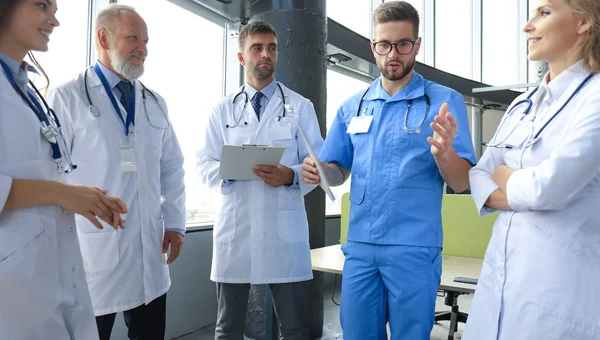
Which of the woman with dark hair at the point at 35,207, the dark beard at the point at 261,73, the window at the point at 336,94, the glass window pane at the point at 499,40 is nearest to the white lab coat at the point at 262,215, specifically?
the dark beard at the point at 261,73

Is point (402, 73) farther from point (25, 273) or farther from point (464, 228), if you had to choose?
point (464, 228)

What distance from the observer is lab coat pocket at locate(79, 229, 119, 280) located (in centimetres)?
175

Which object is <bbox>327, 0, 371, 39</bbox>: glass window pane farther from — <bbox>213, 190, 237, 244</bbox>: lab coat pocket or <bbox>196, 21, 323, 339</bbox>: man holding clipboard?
<bbox>213, 190, 237, 244</bbox>: lab coat pocket

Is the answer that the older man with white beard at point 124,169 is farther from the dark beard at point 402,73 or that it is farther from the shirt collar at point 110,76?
A: the dark beard at point 402,73

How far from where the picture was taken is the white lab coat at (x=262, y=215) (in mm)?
2129

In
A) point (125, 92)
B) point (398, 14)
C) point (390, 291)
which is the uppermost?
point (398, 14)

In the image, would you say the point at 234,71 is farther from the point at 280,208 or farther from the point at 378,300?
the point at 378,300

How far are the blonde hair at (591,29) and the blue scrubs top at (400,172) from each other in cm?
52

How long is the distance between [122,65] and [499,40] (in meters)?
8.80

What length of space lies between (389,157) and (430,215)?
0.84 feet

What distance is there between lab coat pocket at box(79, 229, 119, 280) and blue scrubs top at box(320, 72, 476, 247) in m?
0.91

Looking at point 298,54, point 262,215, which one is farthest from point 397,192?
point 298,54

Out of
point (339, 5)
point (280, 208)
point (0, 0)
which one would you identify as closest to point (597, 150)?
point (280, 208)

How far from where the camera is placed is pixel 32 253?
1.15 m
